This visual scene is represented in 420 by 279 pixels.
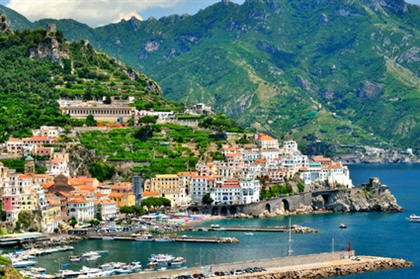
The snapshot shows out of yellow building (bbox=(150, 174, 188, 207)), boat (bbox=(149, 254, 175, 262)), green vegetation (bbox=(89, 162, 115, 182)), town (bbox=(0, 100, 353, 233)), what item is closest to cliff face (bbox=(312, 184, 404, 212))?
town (bbox=(0, 100, 353, 233))

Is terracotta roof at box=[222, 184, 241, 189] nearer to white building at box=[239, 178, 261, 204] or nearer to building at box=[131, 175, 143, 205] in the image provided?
A: white building at box=[239, 178, 261, 204]

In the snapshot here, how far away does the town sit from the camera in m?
97.3

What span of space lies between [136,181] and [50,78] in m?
39.6

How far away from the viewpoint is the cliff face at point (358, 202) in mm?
121812

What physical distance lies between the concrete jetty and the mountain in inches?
2197

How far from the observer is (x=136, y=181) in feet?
368

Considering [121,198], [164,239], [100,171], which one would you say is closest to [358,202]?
[121,198]

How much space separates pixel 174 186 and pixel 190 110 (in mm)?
34856

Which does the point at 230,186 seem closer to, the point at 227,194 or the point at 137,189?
the point at 227,194

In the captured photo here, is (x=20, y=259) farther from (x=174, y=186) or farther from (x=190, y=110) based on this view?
(x=190, y=110)

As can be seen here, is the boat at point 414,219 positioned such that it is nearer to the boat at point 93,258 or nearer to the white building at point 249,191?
the white building at point 249,191

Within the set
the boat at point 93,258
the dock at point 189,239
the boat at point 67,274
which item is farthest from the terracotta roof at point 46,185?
the boat at point 67,274

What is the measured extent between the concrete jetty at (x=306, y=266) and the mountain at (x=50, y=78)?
55798mm

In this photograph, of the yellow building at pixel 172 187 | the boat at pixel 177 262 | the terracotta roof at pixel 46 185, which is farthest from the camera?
the yellow building at pixel 172 187
